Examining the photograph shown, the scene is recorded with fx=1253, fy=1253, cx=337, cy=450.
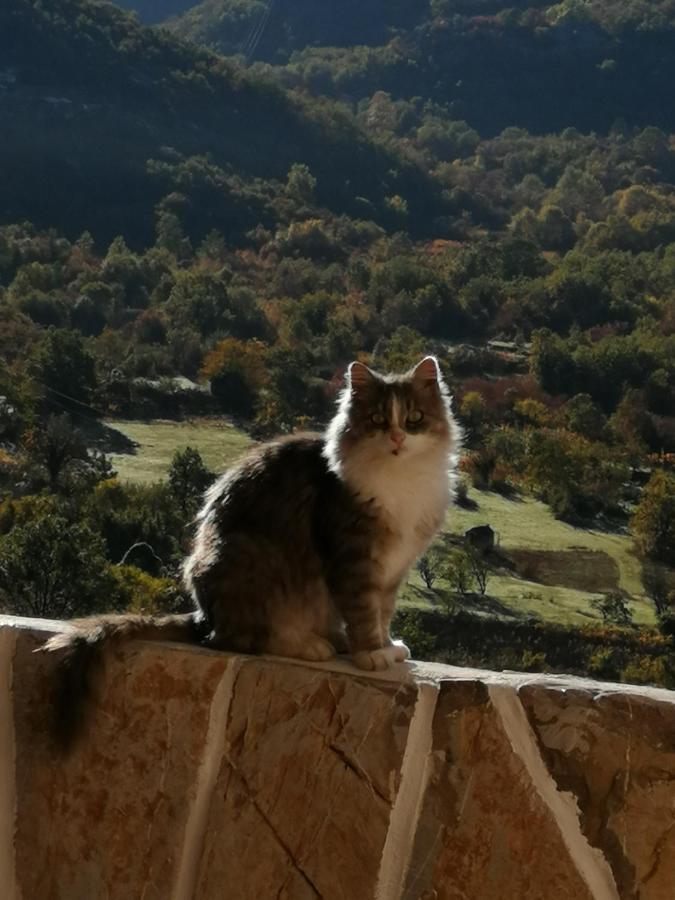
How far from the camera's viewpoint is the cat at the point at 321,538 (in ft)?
6.72

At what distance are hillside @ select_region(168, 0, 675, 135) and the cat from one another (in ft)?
116

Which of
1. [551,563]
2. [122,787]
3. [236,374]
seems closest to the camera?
[122,787]

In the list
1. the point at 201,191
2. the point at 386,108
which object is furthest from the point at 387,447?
the point at 386,108

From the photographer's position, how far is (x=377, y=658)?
196 centimetres

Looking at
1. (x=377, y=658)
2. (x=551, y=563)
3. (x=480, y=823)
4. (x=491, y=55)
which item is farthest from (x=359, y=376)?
(x=491, y=55)

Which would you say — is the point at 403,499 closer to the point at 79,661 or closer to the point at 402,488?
the point at 402,488

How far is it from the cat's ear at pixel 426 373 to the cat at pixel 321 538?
3cm

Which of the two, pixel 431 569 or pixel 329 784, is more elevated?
pixel 329 784

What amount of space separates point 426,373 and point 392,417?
0.47ft

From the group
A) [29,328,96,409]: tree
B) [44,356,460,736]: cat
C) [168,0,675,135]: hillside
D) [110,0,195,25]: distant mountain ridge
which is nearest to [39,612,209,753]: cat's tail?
[44,356,460,736]: cat

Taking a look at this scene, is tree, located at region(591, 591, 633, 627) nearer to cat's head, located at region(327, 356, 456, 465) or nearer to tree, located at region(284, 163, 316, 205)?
cat's head, located at region(327, 356, 456, 465)

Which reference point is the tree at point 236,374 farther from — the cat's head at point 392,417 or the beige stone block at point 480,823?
the beige stone block at point 480,823

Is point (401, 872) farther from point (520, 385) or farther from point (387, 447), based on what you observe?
point (520, 385)

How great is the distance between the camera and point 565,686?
5.43ft
